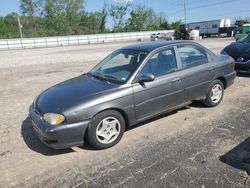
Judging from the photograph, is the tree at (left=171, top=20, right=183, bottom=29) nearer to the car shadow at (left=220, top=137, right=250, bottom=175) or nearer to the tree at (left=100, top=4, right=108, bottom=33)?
the tree at (left=100, top=4, right=108, bottom=33)

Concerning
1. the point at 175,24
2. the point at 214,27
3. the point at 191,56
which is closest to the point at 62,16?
the point at 175,24

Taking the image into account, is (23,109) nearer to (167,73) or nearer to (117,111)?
(117,111)

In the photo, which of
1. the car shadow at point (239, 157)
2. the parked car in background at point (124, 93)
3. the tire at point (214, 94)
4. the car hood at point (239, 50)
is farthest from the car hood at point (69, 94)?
the car hood at point (239, 50)

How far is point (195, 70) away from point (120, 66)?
1.52m

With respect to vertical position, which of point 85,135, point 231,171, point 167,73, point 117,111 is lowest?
point 231,171

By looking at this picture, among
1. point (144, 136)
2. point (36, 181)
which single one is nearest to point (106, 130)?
point (144, 136)

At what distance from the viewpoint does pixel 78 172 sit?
139 inches

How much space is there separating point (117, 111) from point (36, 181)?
1583 mm

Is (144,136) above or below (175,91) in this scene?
below

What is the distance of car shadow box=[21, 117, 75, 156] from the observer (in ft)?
13.5

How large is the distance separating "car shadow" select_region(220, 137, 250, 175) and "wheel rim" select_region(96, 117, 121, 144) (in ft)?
5.37

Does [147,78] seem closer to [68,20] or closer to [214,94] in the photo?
[214,94]

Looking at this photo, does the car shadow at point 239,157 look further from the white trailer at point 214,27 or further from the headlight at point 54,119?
the white trailer at point 214,27

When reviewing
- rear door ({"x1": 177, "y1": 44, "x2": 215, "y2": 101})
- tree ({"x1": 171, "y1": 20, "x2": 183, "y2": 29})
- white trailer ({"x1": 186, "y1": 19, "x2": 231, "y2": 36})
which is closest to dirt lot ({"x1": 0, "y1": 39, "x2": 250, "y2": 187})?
rear door ({"x1": 177, "y1": 44, "x2": 215, "y2": 101})
